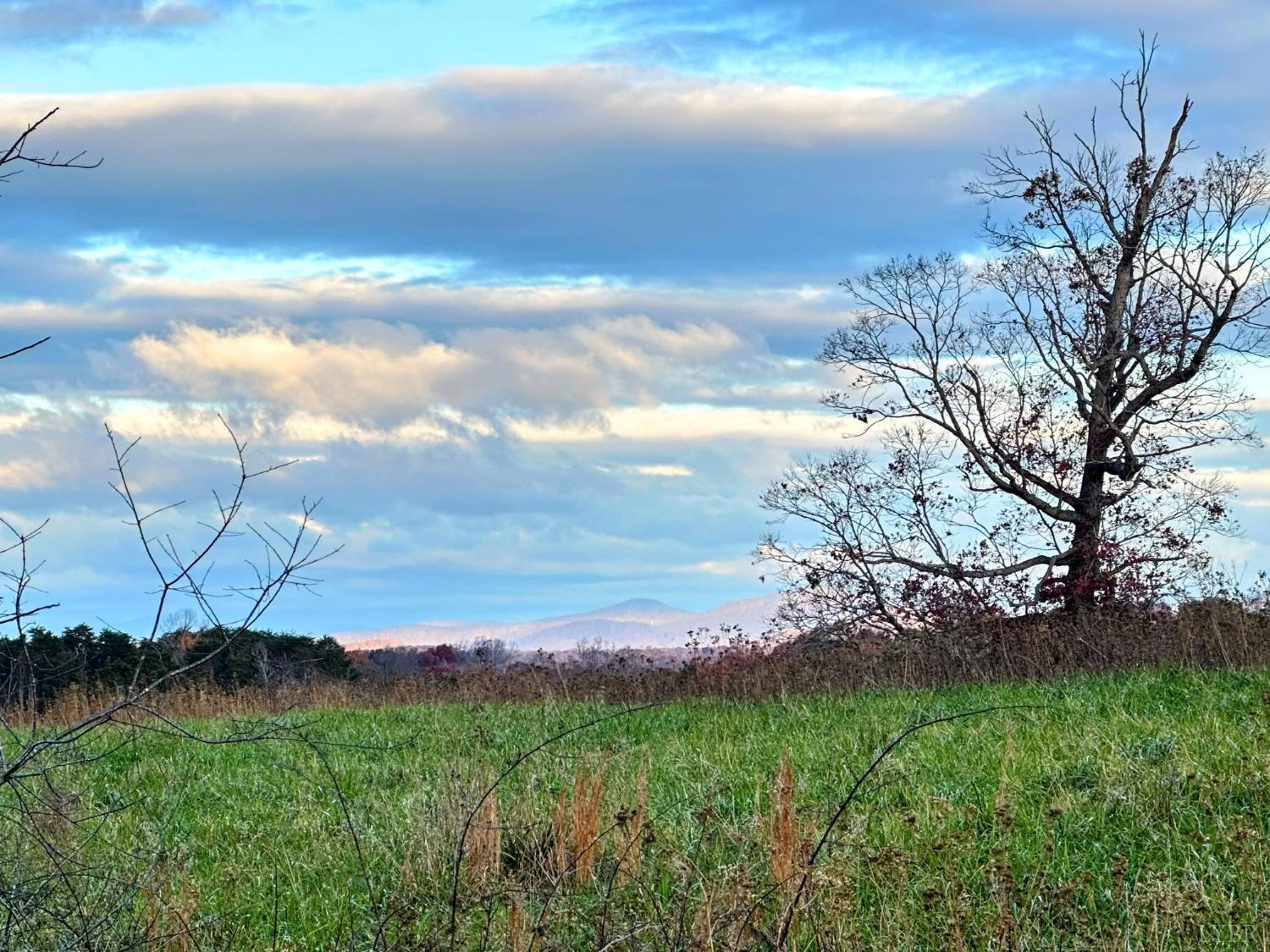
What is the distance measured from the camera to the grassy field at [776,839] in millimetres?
4668

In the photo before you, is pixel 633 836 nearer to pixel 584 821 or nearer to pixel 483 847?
pixel 584 821

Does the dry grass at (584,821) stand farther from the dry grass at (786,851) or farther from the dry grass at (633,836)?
the dry grass at (786,851)

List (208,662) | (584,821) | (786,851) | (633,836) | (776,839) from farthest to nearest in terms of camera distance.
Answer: (208,662), (584,821), (633,836), (776,839), (786,851)

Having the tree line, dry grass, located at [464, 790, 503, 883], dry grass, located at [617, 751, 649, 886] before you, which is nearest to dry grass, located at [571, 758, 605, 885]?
dry grass, located at [617, 751, 649, 886]

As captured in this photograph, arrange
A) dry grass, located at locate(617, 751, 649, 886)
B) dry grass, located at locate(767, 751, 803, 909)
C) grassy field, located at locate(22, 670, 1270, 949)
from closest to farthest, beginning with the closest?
dry grass, located at locate(767, 751, 803, 909) < grassy field, located at locate(22, 670, 1270, 949) < dry grass, located at locate(617, 751, 649, 886)

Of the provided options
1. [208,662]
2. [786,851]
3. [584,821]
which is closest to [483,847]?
[584,821]

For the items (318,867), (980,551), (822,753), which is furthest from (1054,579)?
(318,867)

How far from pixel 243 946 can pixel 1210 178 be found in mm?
18800

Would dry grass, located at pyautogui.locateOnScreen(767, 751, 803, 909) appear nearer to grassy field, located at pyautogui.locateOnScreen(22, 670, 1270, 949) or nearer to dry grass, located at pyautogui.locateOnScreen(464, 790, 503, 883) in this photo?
grassy field, located at pyautogui.locateOnScreen(22, 670, 1270, 949)

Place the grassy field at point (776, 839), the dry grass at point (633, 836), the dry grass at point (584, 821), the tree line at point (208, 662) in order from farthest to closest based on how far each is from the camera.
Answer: the tree line at point (208, 662) < the dry grass at point (584, 821) < the dry grass at point (633, 836) < the grassy field at point (776, 839)

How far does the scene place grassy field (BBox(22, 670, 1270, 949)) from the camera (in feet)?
15.3

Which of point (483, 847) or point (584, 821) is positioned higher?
point (584, 821)


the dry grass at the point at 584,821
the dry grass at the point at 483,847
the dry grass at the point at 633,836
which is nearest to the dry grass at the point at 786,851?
the dry grass at the point at 633,836

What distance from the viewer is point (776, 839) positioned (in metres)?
4.69
